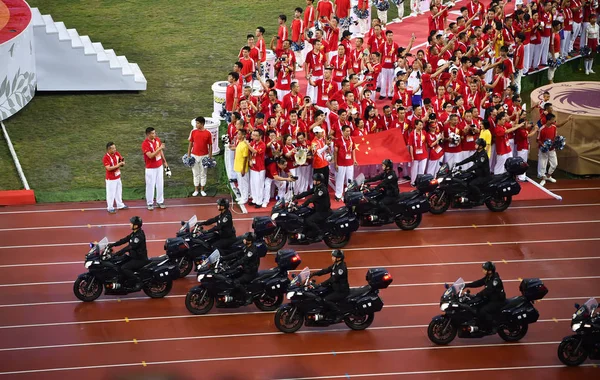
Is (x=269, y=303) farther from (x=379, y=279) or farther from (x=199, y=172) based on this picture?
(x=199, y=172)

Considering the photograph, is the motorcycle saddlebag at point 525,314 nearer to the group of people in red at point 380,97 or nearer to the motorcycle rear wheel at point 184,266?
the motorcycle rear wheel at point 184,266

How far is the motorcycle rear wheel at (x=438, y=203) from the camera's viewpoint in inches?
742

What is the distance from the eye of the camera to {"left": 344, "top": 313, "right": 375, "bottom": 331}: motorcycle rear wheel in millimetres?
15320

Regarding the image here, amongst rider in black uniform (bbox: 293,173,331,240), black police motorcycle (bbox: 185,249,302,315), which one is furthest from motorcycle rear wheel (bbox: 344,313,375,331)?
rider in black uniform (bbox: 293,173,331,240)

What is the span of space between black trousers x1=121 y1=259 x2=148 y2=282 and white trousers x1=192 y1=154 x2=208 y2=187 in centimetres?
386

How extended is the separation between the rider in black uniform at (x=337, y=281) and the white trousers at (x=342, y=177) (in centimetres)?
453

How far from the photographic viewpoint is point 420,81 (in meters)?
21.5

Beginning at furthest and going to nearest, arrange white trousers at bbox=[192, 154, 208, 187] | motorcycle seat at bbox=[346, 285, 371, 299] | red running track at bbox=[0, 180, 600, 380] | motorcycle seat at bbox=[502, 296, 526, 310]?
white trousers at bbox=[192, 154, 208, 187] < motorcycle seat at bbox=[346, 285, 371, 299] < motorcycle seat at bbox=[502, 296, 526, 310] < red running track at bbox=[0, 180, 600, 380]

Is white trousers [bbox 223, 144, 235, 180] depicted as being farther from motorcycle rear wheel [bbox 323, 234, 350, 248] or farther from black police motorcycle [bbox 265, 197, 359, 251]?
motorcycle rear wheel [bbox 323, 234, 350, 248]

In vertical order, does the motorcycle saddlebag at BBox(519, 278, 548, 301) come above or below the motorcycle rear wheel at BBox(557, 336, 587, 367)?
above

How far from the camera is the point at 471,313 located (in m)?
14.8

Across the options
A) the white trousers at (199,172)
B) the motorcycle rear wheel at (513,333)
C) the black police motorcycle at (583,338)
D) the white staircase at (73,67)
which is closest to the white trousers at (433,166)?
the white trousers at (199,172)

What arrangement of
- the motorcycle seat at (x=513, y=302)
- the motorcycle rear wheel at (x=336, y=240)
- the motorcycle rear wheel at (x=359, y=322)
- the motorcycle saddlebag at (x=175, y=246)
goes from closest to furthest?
the motorcycle seat at (x=513, y=302) → the motorcycle rear wheel at (x=359, y=322) → the motorcycle saddlebag at (x=175, y=246) → the motorcycle rear wheel at (x=336, y=240)

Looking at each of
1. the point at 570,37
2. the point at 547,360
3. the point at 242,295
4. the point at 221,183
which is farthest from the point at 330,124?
the point at 570,37
